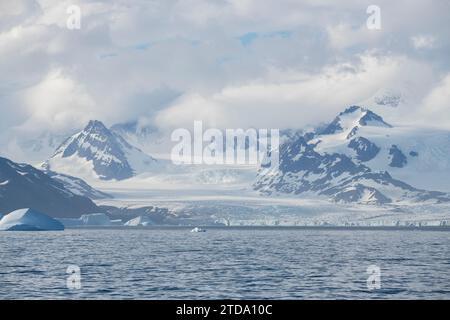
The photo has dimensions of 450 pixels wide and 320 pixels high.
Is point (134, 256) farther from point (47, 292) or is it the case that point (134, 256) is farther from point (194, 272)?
point (47, 292)

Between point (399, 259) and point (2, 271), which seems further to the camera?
point (399, 259)

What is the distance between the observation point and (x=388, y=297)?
206 ft

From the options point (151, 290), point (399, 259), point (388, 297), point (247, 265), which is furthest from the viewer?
point (399, 259)

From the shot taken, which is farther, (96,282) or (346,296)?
(96,282)

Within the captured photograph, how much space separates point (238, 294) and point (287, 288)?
5962mm

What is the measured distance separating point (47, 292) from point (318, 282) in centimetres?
2212

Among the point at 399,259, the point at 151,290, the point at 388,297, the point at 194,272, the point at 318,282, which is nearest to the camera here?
the point at 388,297
